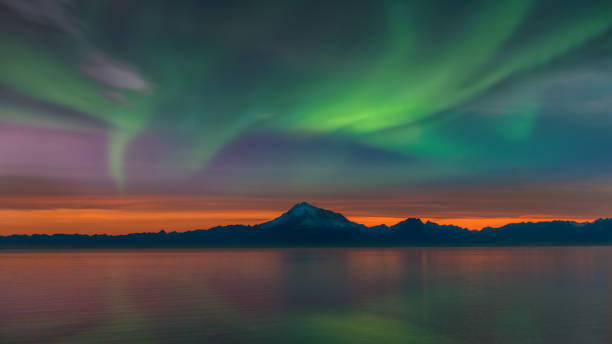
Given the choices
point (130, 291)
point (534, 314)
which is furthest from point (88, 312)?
point (534, 314)

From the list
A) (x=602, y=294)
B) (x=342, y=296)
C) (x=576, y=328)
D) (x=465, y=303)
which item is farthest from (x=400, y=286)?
(x=576, y=328)

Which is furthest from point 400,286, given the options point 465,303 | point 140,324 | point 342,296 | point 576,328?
point 140,324

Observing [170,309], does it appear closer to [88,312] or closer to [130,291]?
[88,312]

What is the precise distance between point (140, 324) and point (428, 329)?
813 inches

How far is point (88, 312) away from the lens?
137ft

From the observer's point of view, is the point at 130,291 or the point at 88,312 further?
the point at 130,291

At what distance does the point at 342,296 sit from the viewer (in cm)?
5394

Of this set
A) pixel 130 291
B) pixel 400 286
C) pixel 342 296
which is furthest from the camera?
pixel 400 286

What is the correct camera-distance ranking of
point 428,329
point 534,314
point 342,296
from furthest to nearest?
point 342,296, point 534,314, point 428,329

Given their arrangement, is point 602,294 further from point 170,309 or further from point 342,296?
point 170,309

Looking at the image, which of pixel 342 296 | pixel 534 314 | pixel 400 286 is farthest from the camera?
pixel 400 286

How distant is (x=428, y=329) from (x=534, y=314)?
12829 millimetres

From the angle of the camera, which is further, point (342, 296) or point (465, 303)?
point (342, 296)

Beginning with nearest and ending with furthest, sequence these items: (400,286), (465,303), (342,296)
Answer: (465,303) < (342,296) < (400,286)
